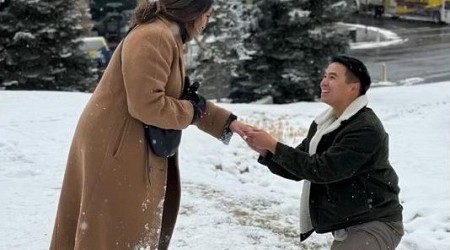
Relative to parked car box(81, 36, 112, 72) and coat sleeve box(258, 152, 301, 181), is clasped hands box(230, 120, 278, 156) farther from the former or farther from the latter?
parked car box(81, 36, 112, 72)

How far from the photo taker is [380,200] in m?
3.05

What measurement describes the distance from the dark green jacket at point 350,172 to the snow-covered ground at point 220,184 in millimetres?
1791

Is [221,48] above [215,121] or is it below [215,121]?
below

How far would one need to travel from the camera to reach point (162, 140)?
2910mm

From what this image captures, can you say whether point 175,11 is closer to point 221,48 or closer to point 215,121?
point 215,121

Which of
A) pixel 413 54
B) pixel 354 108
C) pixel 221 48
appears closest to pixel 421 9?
pixel 413 54

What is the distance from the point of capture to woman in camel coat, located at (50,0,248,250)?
2.74m

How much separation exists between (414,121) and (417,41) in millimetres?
23025

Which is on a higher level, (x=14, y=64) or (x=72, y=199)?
(x=72, y=199)

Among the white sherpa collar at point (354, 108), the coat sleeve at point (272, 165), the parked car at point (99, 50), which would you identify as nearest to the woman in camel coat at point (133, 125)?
the coat sleeve at point (272, 165)

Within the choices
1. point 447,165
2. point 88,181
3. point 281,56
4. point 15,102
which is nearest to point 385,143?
point 88,181

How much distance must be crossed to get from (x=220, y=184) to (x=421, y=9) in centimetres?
3737

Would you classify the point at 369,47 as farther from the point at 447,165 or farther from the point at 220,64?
the point at 447,165

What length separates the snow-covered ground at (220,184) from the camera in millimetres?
4969
